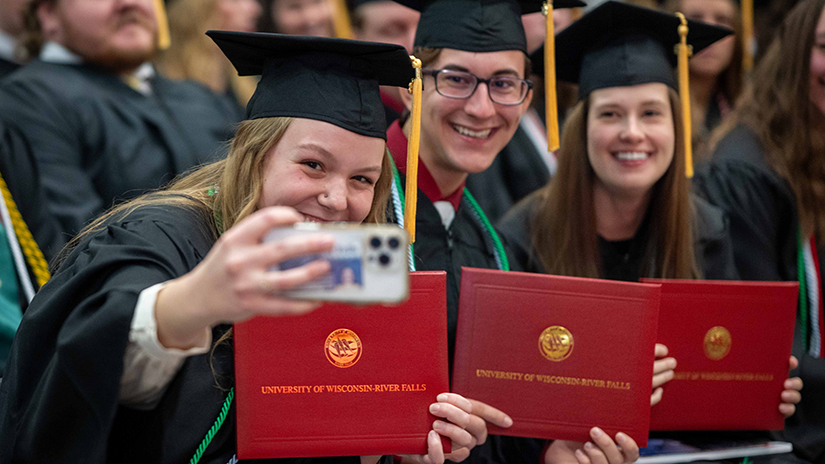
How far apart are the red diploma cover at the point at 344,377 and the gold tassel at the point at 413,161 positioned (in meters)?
0.27

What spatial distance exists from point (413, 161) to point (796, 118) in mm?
2012

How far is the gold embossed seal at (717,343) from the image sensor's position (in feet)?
6.77

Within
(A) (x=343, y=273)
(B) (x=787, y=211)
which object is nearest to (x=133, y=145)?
(A) (x=343, y=273)

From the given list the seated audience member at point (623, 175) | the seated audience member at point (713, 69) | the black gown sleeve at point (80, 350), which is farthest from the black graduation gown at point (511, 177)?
the black gown sleeve at point (80, 350)

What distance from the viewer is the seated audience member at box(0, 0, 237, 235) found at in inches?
115

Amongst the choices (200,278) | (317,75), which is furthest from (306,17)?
(200,278)

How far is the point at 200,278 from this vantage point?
3.37 feet

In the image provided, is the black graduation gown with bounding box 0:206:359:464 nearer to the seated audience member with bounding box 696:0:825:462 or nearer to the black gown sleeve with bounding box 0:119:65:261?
the black gown sleeve with bounding box 0:119:65:261

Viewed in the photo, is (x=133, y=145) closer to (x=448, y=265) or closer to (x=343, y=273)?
(x=448, y=265)

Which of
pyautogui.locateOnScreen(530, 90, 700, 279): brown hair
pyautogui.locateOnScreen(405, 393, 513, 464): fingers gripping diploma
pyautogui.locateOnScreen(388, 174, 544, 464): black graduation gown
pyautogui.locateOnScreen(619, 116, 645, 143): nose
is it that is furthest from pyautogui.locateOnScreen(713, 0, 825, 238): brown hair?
pyautogui.locateOnScreen(405, 393, 513, 464): fingers gripping diploma

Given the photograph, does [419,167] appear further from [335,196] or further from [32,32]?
[32,32]

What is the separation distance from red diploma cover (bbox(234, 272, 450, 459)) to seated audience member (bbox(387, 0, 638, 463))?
0.50 meters

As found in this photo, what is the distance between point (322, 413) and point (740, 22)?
12.3ft

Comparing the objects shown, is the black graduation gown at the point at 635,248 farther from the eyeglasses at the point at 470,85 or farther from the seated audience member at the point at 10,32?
the seated audience member at the point at 10,32
